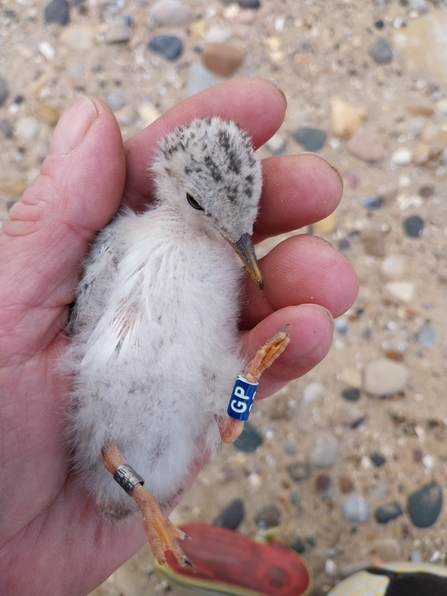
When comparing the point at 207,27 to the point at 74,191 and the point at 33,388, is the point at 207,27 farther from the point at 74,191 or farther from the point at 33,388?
the point at 33,388

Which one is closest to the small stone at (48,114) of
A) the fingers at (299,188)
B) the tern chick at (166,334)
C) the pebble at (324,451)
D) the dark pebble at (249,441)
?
the tern chick at (166,334)

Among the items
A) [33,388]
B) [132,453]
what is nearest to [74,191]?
[33,388]

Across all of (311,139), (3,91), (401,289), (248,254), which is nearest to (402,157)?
(311,139)

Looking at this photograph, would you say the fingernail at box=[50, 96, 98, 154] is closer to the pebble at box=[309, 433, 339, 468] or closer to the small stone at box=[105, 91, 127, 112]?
the small stone at box=[105, 91, 127, 112]

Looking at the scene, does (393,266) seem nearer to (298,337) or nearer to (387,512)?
(387,512)

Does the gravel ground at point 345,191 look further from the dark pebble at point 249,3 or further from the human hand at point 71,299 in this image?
the human hand at point 71,299

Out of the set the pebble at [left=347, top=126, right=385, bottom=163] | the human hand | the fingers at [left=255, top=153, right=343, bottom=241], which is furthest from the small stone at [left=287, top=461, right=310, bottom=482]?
the pebble at [left=347, top=126, right=385, bottom=163]
